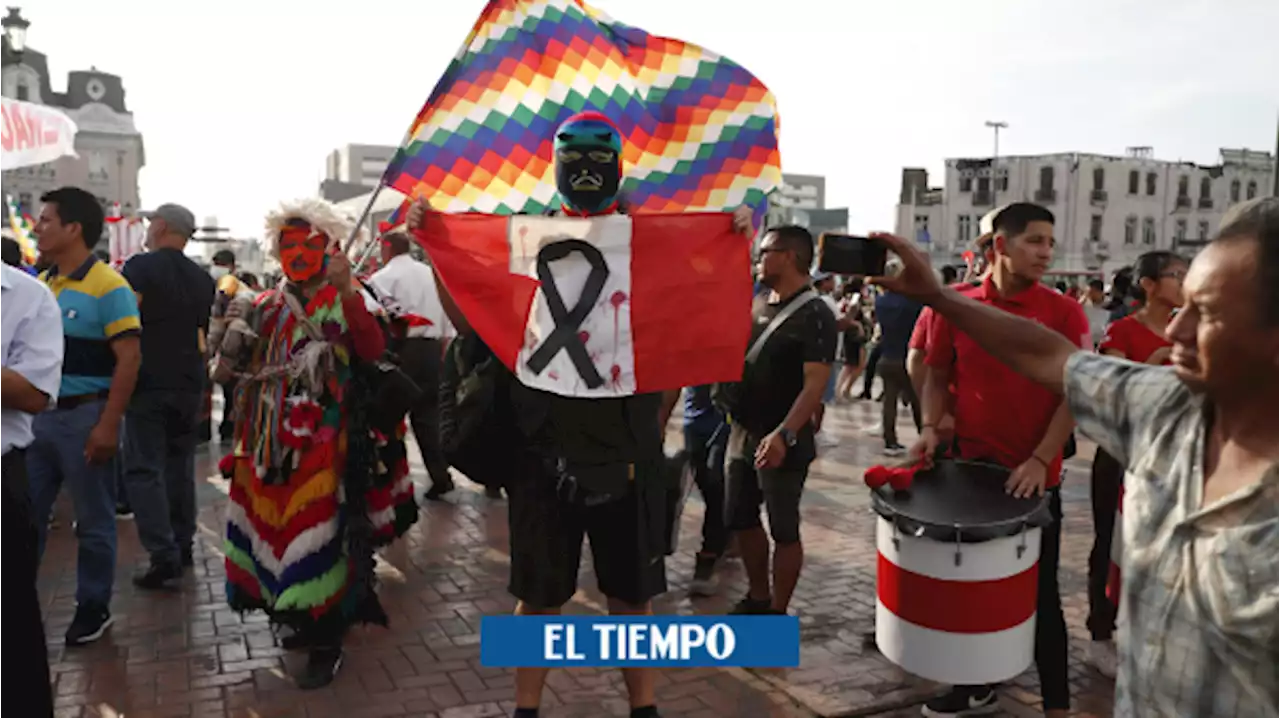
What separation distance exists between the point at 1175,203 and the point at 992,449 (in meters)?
77.3

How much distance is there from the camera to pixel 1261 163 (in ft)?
241

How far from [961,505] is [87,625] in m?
4.09

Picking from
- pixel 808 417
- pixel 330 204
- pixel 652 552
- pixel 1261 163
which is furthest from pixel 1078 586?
pixel 1261 163

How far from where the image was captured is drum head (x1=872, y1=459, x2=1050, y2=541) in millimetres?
3264

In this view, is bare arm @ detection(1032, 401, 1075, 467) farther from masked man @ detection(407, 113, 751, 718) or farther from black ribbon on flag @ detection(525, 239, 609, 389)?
black ribbon on flag @ detection(525, 239, 609, 389)

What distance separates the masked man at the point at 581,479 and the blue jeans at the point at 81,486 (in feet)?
7.52

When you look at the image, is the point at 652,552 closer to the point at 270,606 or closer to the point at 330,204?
the point at 270,606

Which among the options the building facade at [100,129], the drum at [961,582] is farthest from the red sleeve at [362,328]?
the building facade at [100,129]

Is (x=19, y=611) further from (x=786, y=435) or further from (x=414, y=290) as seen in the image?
(x=414, y=290)

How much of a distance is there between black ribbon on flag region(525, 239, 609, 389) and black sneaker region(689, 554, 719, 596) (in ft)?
8.11

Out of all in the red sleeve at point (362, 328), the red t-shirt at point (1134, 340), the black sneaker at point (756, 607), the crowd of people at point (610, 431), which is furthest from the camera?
the black sneaker at point (756, 607)

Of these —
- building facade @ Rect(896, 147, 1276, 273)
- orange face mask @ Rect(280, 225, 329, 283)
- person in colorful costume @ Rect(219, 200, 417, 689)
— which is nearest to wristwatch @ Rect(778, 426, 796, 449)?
person in colorful costume @ Rect(219, 200, 417, 689)

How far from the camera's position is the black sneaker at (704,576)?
5543 mm

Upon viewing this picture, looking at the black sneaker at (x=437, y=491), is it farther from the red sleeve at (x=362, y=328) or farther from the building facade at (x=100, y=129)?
the building facade at (x=100, y=129)
